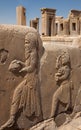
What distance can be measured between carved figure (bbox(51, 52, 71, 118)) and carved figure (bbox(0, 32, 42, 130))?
0.44 metres

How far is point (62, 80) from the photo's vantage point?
484 centimetres

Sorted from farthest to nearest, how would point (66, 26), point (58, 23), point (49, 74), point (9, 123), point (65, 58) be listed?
point (58, 23) < point (66, 26) < point (65, 58) < point (49, 74) < point (9, 123)

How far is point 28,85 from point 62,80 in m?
0.81

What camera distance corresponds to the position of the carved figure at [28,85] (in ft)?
13.7

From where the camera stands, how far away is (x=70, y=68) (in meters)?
4.97

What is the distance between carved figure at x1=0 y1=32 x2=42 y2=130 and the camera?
4.18 meters

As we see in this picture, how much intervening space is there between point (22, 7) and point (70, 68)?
537 inches

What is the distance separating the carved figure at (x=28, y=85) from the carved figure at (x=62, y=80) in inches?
17.5

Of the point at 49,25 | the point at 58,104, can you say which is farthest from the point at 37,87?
the point at 49,25

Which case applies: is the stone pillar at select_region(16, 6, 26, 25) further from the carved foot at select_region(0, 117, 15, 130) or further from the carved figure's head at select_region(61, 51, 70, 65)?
the carved foot at select_region(0, 117, 15, 130)

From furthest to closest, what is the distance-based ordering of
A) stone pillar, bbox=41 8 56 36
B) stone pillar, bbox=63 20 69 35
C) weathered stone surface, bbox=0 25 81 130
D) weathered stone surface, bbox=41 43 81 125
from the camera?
stone pillar, bbox=63 20 69 35 → stone pillar, bbox=41 8 56 36 → weathered stone surface, bbox=41 43 81 125 → weathered stone surface, bbox=0 25 81 130

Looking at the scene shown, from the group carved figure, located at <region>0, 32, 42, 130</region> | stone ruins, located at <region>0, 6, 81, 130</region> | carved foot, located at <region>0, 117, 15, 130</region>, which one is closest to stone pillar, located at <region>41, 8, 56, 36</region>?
stone ruins, located at <region>0, 6, 81, 130</region>

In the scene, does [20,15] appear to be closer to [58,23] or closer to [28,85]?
[28,85]

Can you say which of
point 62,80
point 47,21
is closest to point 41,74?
point 62,80
